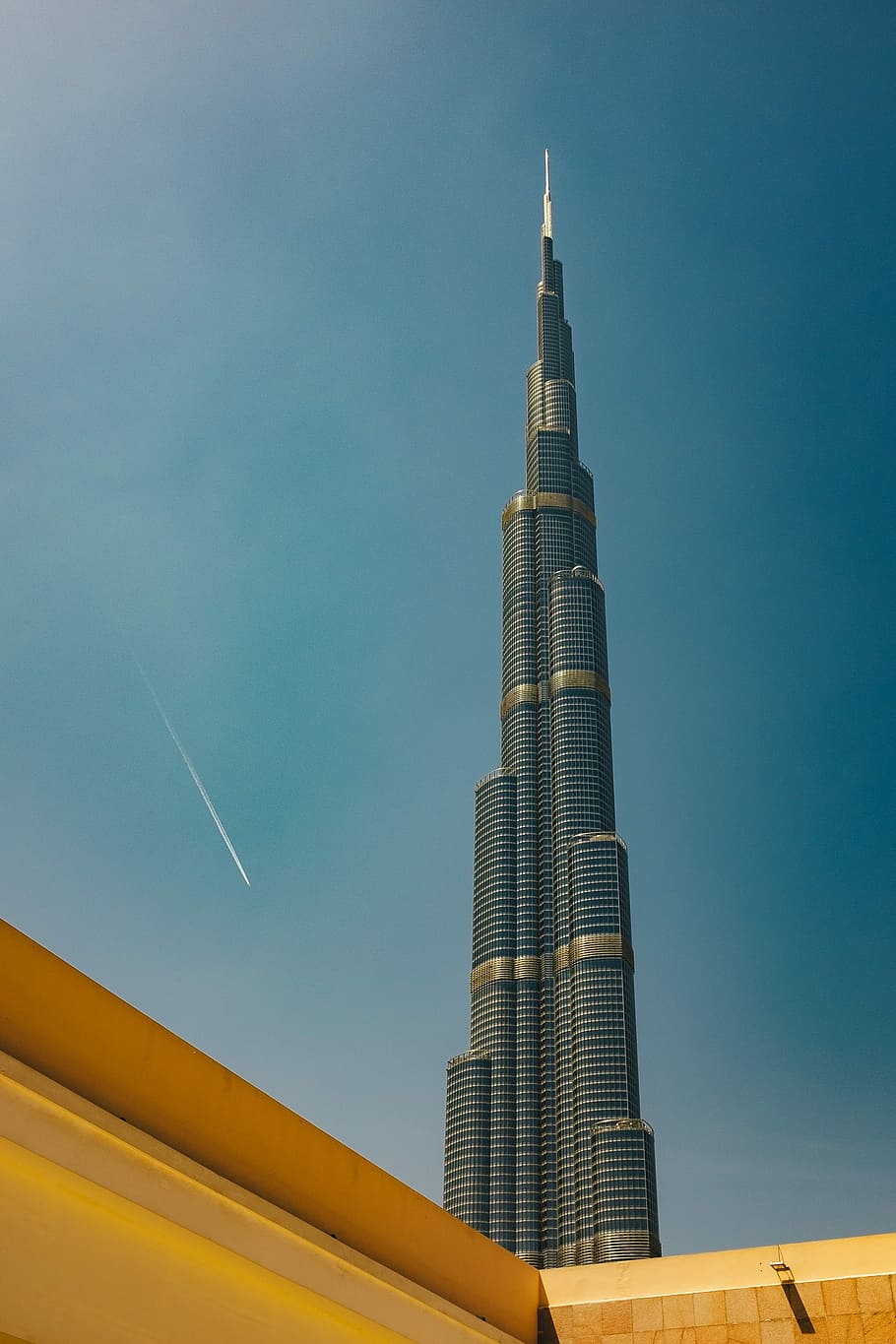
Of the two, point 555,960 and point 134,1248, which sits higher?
point 555,960

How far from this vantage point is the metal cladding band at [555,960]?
143 meters

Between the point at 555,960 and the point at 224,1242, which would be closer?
the point at 224,1242

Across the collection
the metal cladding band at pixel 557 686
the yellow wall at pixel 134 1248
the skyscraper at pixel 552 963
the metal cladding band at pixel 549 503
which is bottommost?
the yellow wall at pixel 134 1248

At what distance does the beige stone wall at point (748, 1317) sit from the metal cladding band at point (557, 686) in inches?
6006

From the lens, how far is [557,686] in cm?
16562

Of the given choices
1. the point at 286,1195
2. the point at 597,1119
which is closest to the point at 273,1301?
the point at 286,1195

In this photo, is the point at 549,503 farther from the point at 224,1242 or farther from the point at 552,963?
the point at 224,1242

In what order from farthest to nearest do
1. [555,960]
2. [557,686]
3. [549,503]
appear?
[549,503] < [557,686] < [555,960]

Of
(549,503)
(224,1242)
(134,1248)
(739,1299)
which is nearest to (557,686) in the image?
(549,503)

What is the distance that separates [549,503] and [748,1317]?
177m

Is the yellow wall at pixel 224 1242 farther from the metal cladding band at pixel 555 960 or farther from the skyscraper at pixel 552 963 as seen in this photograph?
the metal cladding band at pixel 555 960

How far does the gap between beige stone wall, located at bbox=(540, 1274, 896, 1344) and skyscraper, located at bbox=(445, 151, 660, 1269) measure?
125 meters

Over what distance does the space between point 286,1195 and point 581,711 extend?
502 feet

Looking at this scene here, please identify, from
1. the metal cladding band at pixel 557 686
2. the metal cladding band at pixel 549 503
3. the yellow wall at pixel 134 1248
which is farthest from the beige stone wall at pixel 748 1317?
the metal cladding band at pixel 549 503
